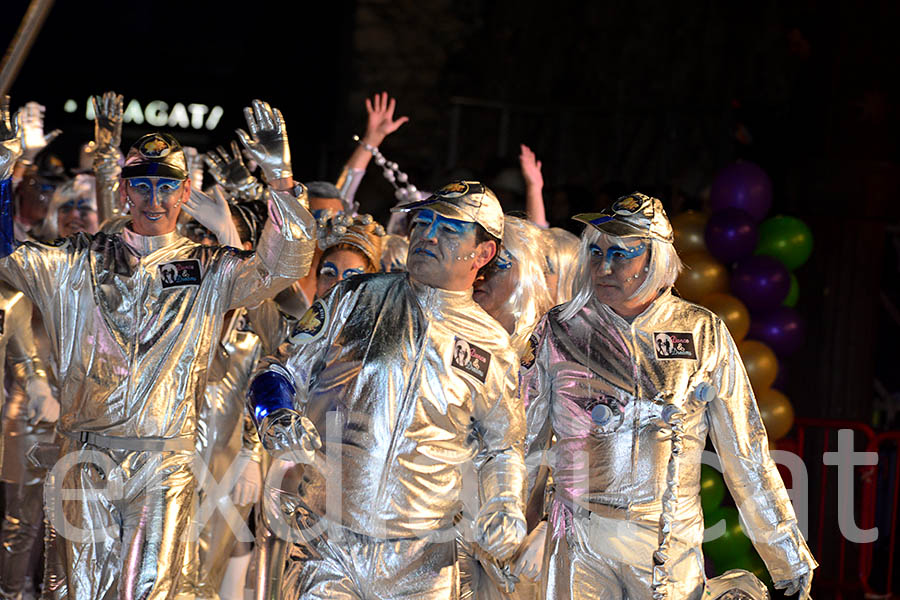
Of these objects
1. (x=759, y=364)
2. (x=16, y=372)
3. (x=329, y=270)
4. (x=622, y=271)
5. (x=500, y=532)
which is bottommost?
(x=16, y=372)

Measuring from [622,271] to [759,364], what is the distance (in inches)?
126

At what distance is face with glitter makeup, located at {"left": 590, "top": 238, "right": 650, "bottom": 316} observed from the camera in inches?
174

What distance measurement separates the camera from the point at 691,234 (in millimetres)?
7801

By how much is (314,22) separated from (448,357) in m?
9.15

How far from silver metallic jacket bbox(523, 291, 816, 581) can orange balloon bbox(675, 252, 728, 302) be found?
10.3 feet

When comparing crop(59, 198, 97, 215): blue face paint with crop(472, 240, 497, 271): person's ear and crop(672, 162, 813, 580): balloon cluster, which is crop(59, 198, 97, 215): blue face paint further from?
crop(472, 240, 497, 271): person's ear

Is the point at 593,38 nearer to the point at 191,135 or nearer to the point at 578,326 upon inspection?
the point at 191,135

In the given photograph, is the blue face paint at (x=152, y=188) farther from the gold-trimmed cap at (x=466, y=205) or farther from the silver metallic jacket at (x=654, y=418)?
the silver metallic jacket at (x=654, y=418)

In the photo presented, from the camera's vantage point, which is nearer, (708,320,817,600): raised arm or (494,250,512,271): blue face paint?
(708,320,817,600): raised arm

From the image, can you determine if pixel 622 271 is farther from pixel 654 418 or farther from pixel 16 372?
pixel 16 372

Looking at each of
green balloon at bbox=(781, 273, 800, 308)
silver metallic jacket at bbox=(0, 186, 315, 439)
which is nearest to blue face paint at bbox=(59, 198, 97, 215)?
silver metallic jacket at bbox=(0, 186, 315, 439)

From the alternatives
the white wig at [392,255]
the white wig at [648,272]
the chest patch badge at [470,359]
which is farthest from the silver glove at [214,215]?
the chest patch badge at [470,359]

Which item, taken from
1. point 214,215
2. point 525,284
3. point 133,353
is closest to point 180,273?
point 133,353

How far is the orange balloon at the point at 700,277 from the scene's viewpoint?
7.60m
